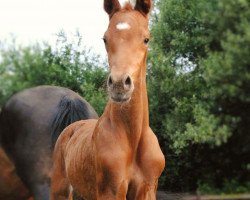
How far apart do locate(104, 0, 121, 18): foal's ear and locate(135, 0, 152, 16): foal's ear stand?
0.13m

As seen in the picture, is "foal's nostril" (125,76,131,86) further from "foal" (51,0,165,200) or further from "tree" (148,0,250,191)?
"tree" (148,0,250,191)

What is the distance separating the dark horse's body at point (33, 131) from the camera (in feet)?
20.7

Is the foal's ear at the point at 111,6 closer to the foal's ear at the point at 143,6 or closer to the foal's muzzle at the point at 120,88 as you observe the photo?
the foal's ear at the point at 143,6

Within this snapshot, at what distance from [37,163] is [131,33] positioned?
3425 millimetres

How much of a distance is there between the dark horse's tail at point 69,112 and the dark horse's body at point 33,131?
2 centimetres

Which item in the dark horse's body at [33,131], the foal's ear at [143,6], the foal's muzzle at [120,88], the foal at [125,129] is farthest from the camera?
the dark horse's body at [33,131]

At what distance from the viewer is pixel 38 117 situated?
6438mm

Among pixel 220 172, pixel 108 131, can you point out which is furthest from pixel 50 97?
pixel 220 172

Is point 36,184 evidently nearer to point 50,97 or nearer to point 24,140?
point 24,140

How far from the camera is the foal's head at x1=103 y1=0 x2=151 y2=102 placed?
311 cm

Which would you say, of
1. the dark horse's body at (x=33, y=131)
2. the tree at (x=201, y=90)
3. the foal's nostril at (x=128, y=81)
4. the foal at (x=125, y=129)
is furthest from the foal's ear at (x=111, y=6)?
the tree at (x=201, y=90)

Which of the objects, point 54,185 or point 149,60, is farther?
point 149,60

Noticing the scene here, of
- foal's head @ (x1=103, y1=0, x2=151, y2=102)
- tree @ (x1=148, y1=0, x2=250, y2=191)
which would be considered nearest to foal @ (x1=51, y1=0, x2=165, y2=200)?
foal's head @ (x1=103, y1=0, x2=151, y2=102)

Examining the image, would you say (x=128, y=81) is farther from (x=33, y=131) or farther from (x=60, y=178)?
(x=33, y=131)
